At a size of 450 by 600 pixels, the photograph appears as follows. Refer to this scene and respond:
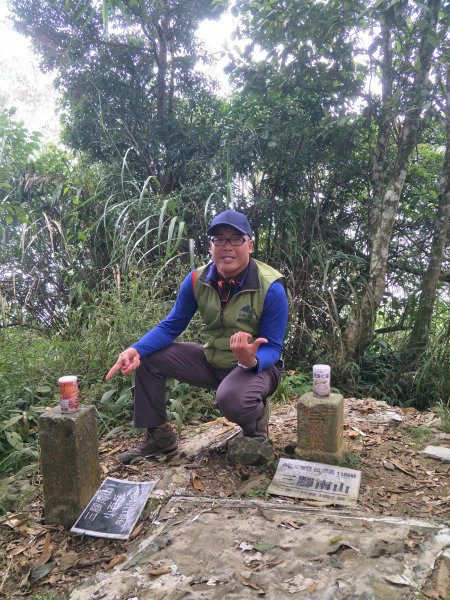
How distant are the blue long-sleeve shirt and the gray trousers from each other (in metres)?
0.07

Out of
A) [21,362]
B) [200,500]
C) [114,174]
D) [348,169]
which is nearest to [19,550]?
[200,500]

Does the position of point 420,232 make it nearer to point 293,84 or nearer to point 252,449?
point 293,84

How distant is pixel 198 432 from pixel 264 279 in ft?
4.00

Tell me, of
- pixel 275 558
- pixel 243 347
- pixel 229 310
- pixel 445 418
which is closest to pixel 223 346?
pixel 229 310

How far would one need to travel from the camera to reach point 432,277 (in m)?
4.37

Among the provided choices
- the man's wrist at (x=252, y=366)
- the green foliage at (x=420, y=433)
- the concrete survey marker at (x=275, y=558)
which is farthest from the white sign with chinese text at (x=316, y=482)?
the green foliage at (x=420, y=433)

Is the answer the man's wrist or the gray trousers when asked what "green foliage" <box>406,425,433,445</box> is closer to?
the gray trousers

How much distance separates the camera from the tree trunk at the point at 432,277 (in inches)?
166

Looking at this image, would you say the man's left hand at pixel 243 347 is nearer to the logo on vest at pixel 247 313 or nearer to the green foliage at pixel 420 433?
the logo on vest at pixel 247 313

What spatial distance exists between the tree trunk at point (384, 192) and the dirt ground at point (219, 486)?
3.93 feet

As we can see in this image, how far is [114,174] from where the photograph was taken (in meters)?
5.30

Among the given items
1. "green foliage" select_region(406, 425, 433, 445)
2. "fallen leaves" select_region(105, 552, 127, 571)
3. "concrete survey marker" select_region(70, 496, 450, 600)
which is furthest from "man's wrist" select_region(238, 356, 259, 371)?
"green foliage" select_region(406, 425, 433, 445)

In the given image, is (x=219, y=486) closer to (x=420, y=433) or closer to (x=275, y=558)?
(x=275, y=558)

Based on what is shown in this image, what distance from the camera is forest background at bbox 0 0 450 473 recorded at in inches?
147
